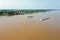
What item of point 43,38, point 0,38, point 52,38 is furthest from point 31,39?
point 0,38

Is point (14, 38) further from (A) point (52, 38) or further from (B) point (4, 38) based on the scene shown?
(A) point (52, 38)

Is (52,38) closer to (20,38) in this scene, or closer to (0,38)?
(20,38)

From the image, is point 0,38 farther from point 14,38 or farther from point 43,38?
A: point 43,38

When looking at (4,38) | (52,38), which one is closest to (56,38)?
(52,38)

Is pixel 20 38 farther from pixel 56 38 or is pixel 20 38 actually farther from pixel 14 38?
pixel 56 38

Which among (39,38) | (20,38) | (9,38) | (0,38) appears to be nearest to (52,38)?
(39,38)

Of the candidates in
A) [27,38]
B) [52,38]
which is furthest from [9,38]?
[52,38]
